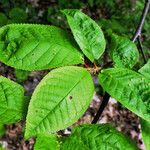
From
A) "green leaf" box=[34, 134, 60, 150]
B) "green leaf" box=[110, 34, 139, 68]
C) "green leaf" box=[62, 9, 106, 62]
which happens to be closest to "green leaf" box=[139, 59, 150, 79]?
"green leaf" box=[110, 34, 139, 68]

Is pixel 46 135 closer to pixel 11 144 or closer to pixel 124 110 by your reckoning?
pixel 11 144

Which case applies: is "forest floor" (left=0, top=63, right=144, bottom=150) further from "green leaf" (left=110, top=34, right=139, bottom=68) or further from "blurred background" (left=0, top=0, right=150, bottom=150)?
"green leaf" (left=110, top=34, right=139, bottom=68)

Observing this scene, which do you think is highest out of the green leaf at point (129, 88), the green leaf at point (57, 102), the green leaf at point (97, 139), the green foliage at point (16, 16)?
the green leaf at point (129, 88)

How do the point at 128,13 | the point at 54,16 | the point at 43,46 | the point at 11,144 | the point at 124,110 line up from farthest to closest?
the point at 128,13
the point at 54,16
the point at 124,110
the point at 11,144
the point at 43,46

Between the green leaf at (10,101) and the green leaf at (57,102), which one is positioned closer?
the green leaf at (57,102)

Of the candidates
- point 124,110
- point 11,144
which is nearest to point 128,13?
point 124,110

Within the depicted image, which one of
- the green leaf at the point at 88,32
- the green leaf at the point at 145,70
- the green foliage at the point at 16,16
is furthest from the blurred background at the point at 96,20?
the green leaf at the point at 145,70

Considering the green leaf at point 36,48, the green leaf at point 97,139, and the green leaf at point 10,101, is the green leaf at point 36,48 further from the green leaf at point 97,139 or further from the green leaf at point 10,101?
the green leaf at point 97,139
